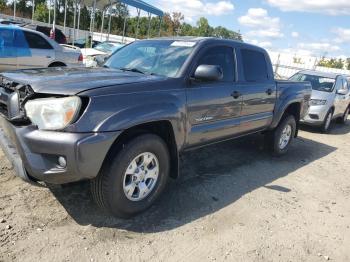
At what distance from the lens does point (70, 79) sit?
3.68 m

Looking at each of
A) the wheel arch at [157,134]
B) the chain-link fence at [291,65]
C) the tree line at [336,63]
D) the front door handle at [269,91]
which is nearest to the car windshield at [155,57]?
the wheel arch at [157,134]

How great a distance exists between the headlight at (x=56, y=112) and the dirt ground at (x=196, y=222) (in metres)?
1.00

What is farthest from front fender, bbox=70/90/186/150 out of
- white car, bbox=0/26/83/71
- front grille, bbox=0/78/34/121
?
white car, bbox=0/26/83/71

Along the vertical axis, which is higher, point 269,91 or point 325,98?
point 269,91

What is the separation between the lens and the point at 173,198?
457 centimetres

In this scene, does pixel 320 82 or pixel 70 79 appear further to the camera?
pixel 320 82

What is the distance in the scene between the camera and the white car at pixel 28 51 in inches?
412

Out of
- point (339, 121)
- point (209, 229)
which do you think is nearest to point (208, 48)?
point (209, 229)

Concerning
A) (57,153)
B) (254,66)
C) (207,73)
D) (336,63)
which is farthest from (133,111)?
(336,63)

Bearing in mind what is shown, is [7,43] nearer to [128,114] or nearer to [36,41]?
[36,41]

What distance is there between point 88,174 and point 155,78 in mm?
1316

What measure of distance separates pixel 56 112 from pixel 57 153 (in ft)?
1.13

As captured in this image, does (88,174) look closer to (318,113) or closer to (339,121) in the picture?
(318,113)

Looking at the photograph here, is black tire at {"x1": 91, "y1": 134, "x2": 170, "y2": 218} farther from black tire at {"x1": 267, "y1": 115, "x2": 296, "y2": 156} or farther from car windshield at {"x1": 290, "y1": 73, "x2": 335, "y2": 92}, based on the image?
car windshield at {"x1": 290, "y1": 73, "x2": 335, "y2": 92}
